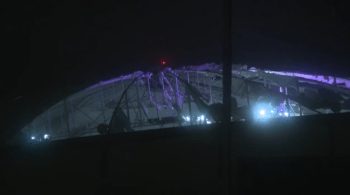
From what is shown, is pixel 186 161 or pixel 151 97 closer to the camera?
pixel 186 161

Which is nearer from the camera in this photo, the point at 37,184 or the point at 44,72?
the point at 37,184

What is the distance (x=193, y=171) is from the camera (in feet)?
5.66

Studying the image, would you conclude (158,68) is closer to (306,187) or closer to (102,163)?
(102,163)

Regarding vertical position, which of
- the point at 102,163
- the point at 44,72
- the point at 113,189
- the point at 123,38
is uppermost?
the point at 123,38

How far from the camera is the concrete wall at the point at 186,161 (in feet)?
4.86

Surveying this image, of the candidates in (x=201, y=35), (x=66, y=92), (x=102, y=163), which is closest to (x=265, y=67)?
(x=201, y=35)

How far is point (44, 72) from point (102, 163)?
3.22m

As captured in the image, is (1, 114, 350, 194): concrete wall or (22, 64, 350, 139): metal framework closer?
(1, 114, 350, 194): concrete wall

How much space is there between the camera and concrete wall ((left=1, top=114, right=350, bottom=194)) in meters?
1.48

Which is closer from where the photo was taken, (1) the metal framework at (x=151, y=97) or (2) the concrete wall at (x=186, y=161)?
(2) the concrete wall at (x=186, y=161)

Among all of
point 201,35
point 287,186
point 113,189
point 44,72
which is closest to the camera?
point 287,186

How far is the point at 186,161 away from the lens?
1736 millimetres

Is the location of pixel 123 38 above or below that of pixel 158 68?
above

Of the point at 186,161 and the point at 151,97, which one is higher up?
the point at 151,97
